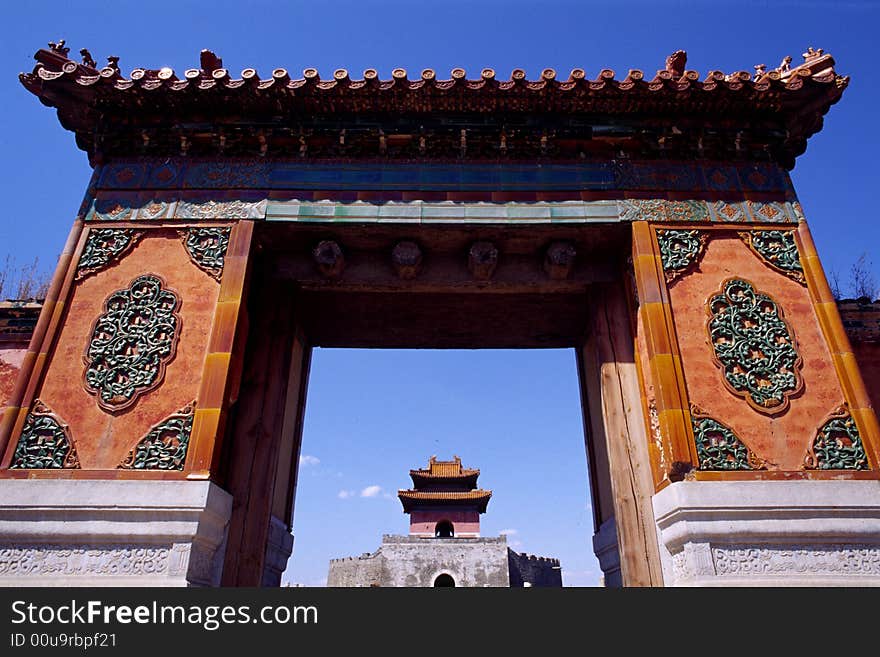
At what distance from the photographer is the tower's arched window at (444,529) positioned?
35.4m

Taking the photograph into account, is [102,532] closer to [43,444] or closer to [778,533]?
[43,444]

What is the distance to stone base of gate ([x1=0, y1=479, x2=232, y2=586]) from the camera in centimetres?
446

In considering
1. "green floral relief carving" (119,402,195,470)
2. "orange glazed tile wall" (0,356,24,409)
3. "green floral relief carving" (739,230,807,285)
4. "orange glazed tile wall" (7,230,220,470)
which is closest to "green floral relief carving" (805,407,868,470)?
"green floral relief carving" (739,230,807,285)

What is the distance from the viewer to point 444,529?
117ft

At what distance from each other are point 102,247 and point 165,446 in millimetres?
2375

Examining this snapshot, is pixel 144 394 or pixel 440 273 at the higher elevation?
pixel 440 273

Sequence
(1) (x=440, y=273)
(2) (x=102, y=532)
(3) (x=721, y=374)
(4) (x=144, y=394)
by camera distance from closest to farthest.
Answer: (2) (x=102, y=532), (4) (x=144, y=394), (3) (x=721, y=374), (1) (x=440, y=273)

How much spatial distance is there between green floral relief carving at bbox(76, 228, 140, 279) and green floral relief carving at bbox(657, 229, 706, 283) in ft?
18.0

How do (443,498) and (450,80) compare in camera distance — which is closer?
(450,80)

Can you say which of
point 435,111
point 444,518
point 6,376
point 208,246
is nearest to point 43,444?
point 6,376

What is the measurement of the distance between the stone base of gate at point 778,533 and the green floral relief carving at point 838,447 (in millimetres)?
227

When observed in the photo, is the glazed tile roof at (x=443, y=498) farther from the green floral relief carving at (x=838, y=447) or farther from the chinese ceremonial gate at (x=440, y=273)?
the green floral relief carving at (x=838, y=447)

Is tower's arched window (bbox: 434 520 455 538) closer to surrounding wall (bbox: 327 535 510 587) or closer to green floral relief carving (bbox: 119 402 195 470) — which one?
surrounding wall (bbox: 327 535 510 587)

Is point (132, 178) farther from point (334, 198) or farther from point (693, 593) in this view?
point (693, 593)
